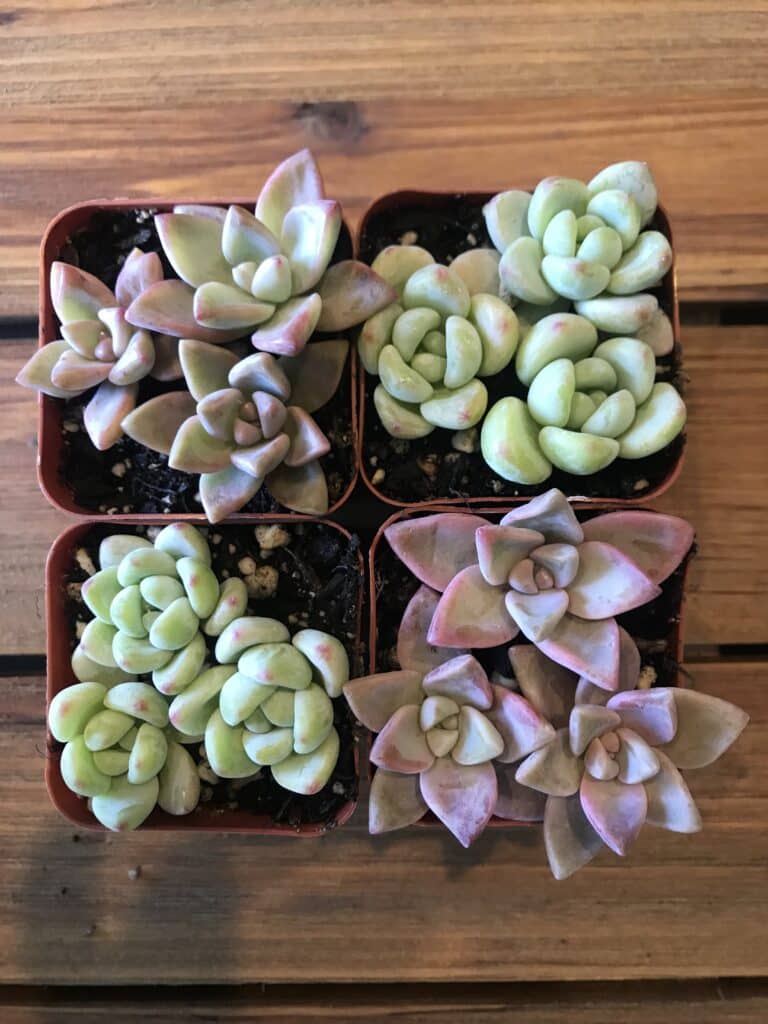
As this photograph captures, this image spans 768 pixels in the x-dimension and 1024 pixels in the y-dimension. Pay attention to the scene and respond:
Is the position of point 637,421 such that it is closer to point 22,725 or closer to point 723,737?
point 723,737

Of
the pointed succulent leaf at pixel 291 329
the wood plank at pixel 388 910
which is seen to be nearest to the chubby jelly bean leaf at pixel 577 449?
the pointed succulent leaf at pixel 291 329

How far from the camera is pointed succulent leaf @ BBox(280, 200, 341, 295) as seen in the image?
0.69m

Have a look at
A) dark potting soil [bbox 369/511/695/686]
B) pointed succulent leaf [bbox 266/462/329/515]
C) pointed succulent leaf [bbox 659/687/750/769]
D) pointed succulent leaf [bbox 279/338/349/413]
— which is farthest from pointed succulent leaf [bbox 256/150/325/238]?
pointed succulent leaf [bbox 659/687/750/769]

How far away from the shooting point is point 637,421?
0.73 meters

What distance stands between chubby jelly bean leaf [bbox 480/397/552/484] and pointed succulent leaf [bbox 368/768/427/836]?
288 mm

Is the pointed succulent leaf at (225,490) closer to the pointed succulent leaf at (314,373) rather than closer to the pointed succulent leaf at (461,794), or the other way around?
the pointed succulent leaf at (314,373)

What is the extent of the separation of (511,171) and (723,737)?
657 millimetres

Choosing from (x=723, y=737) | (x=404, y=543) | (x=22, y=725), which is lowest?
(x=22, y=725)

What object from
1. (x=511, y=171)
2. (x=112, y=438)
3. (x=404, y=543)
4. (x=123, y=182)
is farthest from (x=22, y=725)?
(x=511, y=171)

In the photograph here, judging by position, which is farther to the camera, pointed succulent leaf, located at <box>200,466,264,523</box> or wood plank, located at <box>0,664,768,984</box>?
wood plank, located at <box>0,664,768,984</box>

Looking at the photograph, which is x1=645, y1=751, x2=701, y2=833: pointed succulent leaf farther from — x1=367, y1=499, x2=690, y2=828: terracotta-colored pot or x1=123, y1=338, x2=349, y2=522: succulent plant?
x1=123, y1=338, x2=349, y2=522: succulent plant

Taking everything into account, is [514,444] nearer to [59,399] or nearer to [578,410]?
[578,410]

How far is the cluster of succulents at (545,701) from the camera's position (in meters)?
0.69

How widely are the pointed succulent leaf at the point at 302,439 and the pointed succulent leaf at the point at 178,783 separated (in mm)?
290
